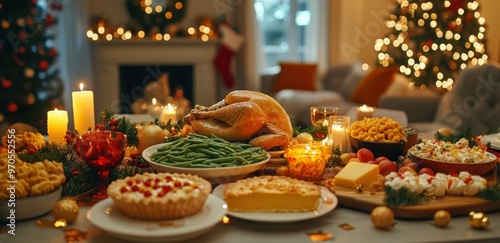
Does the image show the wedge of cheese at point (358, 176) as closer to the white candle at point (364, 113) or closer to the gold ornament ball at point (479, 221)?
the gold ornament ball at point (479, 221)

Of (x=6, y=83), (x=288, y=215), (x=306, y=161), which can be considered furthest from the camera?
(x=6, y=83)

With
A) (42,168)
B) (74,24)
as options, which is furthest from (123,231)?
(74,24)

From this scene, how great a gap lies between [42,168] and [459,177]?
1.02 meters

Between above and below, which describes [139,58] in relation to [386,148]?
above

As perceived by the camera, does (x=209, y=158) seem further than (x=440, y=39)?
No

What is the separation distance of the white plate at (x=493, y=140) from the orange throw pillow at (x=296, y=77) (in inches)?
163

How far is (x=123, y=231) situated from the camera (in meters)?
1.05

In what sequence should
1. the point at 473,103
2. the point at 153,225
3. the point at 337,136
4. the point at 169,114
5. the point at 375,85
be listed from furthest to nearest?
the point at 375,85
the point at 473,103
the point at 169,114
the point at 337,136
the point at 153,225

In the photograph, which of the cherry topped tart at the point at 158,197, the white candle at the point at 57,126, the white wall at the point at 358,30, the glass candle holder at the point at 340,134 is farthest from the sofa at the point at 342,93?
the cherry topped tart at the point at 158,197

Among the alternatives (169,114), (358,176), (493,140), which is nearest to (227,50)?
(169,114)

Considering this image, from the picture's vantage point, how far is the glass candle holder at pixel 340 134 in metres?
1.71

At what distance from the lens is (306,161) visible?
1.44 metres

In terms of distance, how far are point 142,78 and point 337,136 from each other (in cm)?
477

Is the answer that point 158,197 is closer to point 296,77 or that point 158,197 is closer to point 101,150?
point 101,150
